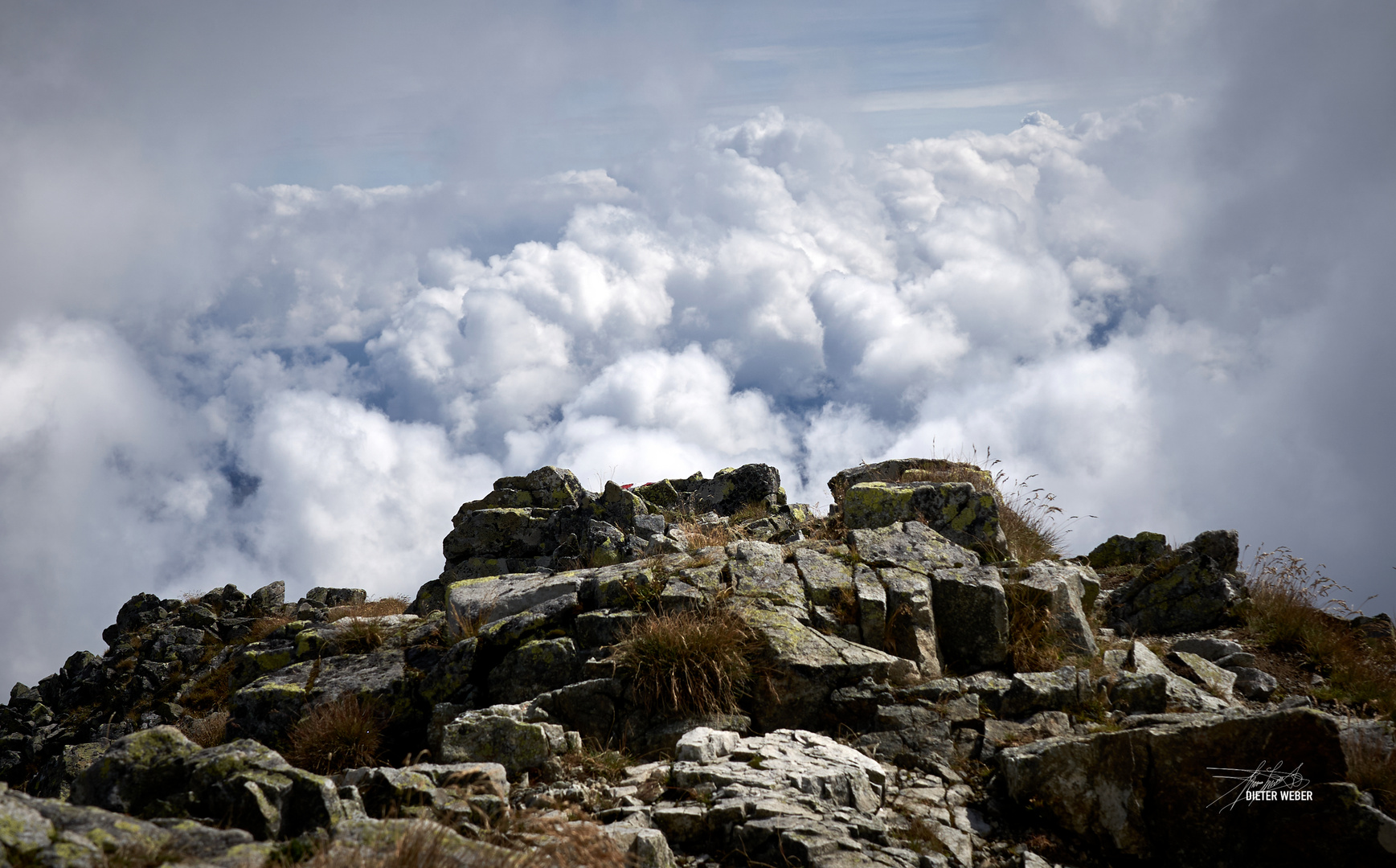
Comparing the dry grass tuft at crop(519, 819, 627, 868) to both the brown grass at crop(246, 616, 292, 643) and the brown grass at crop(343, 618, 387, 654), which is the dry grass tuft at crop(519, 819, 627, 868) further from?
the brown grass at crop(246, 616, 292, 643)

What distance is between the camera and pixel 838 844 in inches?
250

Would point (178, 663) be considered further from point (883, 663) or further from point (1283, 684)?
point (1283, 684)

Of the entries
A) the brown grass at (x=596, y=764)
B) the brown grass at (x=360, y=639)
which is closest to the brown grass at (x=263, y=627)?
the brown grass at (x=360, y=639)

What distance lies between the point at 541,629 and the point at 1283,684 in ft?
38.2

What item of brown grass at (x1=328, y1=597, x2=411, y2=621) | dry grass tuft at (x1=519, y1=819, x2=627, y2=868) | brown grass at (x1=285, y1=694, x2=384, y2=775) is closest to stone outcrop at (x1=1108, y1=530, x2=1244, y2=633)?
dry grass tuft at (x1=519, y1=819, x2=627, y2=868)

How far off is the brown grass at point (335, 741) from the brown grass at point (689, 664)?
3509 mm

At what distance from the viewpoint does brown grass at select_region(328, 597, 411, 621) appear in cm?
1862

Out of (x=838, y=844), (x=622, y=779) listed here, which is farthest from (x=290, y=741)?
(x=838, y=844)
